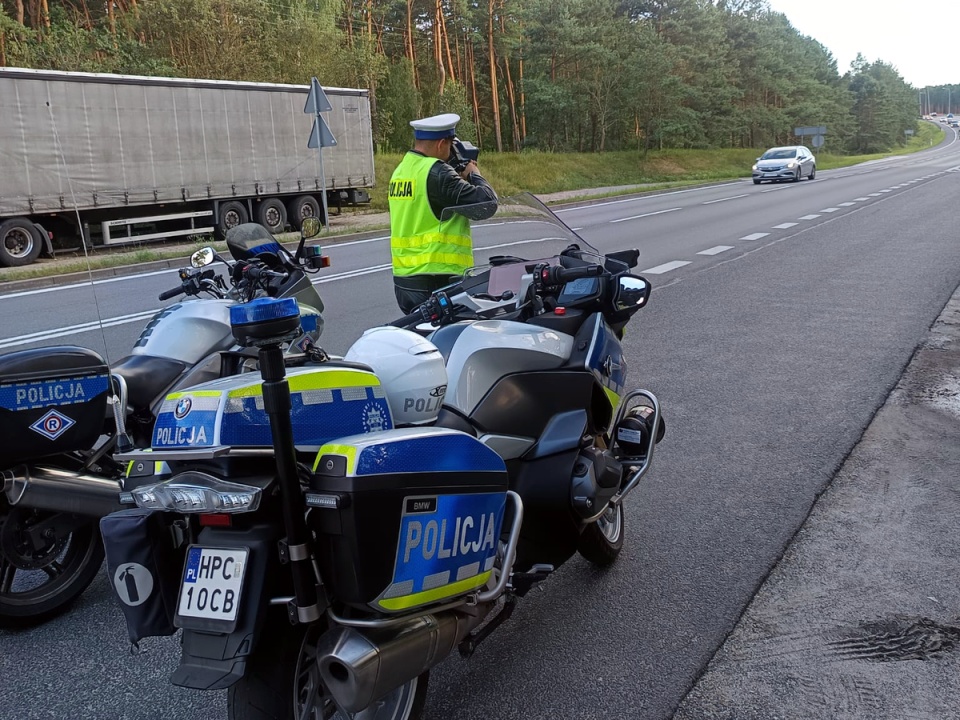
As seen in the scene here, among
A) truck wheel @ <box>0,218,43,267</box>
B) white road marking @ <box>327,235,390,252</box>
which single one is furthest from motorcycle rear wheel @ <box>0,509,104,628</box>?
truck wheel @ <box>0,218,43,267</box>

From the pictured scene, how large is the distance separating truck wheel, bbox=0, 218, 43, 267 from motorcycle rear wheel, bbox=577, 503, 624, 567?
46.6ft

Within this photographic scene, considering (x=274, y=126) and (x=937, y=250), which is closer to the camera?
(x=937, y=250)

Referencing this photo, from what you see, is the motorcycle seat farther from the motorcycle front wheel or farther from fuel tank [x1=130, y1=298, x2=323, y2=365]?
the motorcycle front wheel

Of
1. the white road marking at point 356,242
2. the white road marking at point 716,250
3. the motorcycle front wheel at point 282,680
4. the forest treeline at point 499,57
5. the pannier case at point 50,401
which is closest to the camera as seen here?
the motorcycle front wheel at point 282,680

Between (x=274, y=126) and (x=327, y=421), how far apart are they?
2039cm

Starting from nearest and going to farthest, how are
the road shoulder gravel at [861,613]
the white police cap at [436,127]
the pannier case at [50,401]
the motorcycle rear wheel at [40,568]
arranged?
the road shoulder gravel at [861,613] < the pannier case at [50,401] < the motorcycle rear wheel at [40,568] < the white police cap at [436,127]

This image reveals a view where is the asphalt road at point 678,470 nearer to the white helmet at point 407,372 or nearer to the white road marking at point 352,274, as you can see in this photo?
the white road marking at point 352,274

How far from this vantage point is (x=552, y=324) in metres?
3.44

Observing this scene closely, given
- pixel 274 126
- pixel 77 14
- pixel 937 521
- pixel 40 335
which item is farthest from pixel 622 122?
pixel 937 521

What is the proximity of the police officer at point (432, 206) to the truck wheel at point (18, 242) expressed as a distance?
12.6 m

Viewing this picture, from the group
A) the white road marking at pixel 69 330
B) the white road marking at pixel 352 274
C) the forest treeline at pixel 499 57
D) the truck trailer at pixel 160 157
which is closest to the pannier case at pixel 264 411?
the white road marking at pixel 69 330

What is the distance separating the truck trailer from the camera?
15.4m

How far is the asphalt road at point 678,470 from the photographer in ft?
9.62

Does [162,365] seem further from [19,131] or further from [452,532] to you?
[19,131]
